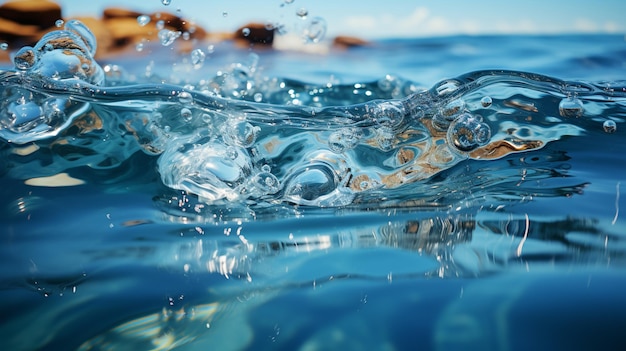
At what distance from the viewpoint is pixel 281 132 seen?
181 centimetres

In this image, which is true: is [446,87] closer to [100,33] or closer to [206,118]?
[206,118]

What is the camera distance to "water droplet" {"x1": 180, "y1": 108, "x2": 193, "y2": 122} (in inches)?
72.4

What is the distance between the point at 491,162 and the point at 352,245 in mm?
861

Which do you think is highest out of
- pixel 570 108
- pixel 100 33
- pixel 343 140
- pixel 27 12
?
pixel 27 12

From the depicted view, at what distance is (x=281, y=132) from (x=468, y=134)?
605mm

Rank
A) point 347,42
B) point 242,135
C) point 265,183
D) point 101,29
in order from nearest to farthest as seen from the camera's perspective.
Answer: point 265,183, point 242,135, point 347,42, point 101,29

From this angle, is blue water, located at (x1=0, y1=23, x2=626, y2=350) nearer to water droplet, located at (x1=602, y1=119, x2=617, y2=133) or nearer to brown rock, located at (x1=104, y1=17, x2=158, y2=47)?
water droplet, located at (x1=602, y1=119, x2=617, y2=133)

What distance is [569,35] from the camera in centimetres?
626

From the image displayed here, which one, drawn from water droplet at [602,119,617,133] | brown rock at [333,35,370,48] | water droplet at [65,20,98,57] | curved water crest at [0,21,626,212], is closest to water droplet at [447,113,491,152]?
curved water crest at [0,21,626,212]

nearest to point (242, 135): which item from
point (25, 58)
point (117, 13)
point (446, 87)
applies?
point (446, 87)

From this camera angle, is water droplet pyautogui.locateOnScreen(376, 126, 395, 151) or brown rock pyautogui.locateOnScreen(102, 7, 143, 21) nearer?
water droplet pyautogui.locateOnScreen(376, 126, 395, 151)

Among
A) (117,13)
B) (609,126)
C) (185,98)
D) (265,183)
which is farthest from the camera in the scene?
(117,13)

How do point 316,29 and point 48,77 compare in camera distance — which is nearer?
point 48,77

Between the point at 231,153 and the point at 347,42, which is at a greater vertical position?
the point at 347,42
